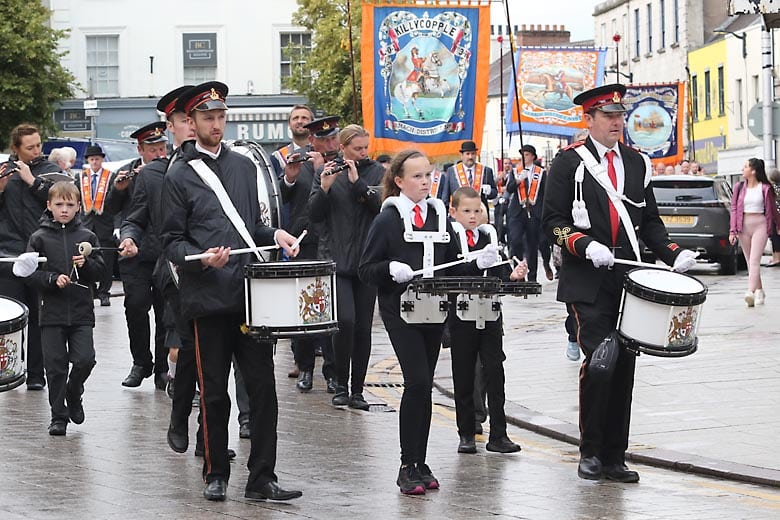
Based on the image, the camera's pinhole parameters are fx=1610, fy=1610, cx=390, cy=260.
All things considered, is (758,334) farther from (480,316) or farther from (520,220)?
(520,220)

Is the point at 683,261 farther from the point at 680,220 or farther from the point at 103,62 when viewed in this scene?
the point at 103,62

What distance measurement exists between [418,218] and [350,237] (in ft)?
10.1

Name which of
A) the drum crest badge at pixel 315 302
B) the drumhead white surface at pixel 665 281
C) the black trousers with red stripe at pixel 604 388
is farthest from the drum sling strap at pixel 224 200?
the drumhead white surface at pixel 665 281

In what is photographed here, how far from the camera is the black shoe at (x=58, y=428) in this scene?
10570 mm

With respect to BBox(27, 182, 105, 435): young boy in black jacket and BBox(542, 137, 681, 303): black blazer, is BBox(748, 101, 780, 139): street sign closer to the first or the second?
BBox(27, 182, 105, 435): young boy in black jacket

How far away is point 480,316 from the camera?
931cm

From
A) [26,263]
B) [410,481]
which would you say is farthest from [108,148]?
[410,481]

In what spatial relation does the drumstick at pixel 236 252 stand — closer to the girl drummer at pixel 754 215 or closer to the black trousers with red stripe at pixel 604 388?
the black trousers with red stripe at pixel 604 388

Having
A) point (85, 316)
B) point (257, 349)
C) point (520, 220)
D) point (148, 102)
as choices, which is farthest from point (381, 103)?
point (148, 102)

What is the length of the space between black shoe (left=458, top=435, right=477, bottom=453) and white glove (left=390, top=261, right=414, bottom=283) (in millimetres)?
1740

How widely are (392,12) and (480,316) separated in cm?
1163

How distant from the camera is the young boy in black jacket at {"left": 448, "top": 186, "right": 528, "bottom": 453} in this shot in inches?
387

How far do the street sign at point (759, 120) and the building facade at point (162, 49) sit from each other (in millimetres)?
26645

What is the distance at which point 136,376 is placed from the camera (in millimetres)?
13227
